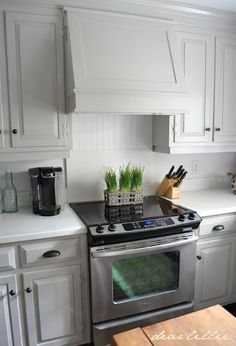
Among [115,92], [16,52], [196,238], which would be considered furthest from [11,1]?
[196,238]

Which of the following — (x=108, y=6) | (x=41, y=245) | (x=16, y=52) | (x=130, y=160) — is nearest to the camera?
(x=41, y=245)

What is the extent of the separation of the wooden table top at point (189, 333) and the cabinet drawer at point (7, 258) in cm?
75

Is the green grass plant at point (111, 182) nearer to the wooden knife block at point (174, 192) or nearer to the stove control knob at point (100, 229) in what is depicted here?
the stove control knob at point (100, 229)

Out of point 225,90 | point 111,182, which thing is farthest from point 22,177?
point 225,90

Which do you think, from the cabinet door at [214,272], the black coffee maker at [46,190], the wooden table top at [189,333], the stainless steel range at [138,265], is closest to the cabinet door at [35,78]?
the black coffee maker at [46,190]

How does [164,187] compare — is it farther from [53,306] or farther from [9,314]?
[9,314]

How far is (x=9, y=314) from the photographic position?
1.64 meters

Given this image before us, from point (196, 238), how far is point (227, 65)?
1.41 meters

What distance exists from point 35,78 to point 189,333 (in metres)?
1.62

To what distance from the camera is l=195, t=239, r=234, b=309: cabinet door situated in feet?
6.77

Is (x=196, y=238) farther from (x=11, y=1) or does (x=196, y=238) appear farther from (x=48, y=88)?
(x=11, y=1)

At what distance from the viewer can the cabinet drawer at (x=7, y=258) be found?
1.56m

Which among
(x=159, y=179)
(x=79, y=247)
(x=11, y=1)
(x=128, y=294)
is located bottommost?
(x=128, y=294)

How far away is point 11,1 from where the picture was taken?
5.55 ft
